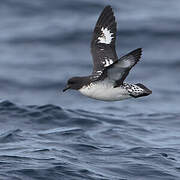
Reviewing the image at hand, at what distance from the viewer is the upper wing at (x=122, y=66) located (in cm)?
890

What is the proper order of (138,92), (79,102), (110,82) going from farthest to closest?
(79,102) < (138,92) < (110,82)

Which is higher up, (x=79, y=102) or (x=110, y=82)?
(x=110, y=82)

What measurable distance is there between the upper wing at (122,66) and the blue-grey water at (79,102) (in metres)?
1.35

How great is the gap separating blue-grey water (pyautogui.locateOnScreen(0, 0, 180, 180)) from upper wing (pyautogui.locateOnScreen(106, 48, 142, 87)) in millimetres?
1347

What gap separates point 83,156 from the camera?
10.5m

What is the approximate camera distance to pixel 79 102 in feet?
50.0

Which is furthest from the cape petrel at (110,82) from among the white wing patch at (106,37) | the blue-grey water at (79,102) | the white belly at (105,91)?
the blue-grey water at (79,102)

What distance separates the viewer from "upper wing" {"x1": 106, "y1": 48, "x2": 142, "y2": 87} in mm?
8898

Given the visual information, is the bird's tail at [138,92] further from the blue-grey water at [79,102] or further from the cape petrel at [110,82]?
the blue-grey water at [79,102]

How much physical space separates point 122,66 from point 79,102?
19.9 ft

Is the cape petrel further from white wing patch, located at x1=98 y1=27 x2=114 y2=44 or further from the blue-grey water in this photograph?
the blue-grey water

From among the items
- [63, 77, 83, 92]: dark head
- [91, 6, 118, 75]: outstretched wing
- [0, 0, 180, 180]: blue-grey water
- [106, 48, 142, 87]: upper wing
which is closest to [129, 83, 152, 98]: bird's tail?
[106, 48, 142, 87]: upper wing

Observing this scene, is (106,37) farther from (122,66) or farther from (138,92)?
(122,66)

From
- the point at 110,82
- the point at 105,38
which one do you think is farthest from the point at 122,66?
the point at 105,38
